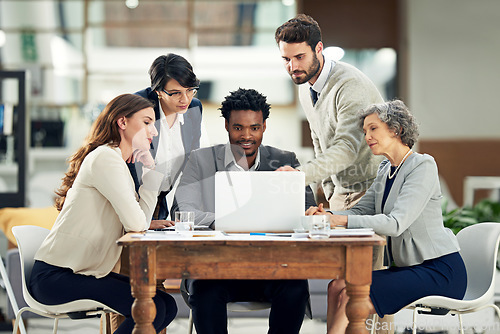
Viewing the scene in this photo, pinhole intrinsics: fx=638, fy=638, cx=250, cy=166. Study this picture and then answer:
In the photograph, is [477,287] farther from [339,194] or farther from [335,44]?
[335,44]

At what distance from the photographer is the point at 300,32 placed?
Answer: 9.50 ft

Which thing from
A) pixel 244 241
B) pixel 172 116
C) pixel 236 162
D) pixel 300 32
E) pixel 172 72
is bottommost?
pixel 244 241

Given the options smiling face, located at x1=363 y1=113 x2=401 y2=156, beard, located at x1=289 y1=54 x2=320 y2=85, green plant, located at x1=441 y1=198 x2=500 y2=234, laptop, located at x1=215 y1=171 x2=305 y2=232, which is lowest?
green plant, located at x1=441 y1=198 x2=500 y2=234

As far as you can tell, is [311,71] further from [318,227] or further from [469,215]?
[469,215]

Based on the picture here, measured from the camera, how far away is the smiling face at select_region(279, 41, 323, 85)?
9.60 feet

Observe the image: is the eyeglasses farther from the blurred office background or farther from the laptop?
the blurred office background

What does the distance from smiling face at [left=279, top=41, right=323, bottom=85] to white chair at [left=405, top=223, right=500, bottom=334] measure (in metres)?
0.99

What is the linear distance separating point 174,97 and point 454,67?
5373 mm

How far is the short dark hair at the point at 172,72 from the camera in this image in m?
3.03

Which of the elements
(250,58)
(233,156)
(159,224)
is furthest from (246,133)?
(250,58)

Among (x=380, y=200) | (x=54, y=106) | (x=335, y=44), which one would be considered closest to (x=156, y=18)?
(x=54, y=106)

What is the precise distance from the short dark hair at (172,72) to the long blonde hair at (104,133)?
1.50 ft

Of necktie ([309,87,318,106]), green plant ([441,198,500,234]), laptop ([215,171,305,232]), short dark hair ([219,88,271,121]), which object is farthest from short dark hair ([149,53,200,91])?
green plant ([441,198,500,234])

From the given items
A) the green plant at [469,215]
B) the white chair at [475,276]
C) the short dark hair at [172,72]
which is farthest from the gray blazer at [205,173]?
the green plant at [469,215]
